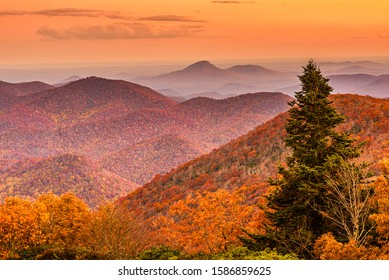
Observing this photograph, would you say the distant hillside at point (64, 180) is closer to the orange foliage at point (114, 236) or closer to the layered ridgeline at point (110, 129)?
the layered ridgeline at point (110, 129)

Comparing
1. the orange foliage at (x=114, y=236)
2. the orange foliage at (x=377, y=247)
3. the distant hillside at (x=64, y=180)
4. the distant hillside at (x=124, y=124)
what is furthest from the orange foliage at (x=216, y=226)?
the distant hillside at (x=124, y=124)

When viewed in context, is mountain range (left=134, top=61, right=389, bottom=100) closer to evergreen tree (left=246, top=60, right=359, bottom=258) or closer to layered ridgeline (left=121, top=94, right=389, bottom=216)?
layered ridgeline (left=121, top=94, right=389, bottom=216)

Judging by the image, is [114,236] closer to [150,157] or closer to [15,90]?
[150,157]

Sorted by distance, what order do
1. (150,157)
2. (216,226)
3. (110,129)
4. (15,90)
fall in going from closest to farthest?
1. (216,226)
2. (150,157)
3. (110,129)
4. (15,90)

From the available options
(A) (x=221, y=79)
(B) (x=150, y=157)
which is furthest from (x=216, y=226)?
(B) (x=150, y=157)

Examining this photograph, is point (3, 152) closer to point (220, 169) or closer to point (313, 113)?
point (220, 169)

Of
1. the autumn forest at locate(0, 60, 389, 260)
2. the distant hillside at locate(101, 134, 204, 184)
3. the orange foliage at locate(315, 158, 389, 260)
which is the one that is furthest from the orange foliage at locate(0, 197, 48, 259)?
the distant hillside at locate(101, 134, 204, 184)
